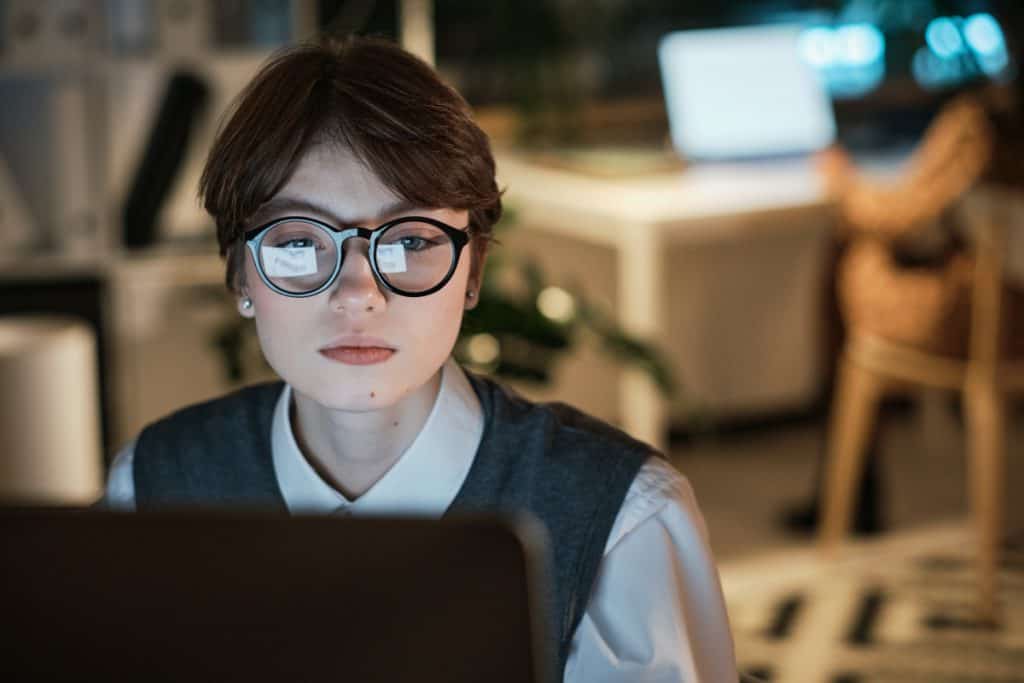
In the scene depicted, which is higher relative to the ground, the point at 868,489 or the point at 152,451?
the point at 152,451

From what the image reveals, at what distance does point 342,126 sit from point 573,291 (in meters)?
1.66

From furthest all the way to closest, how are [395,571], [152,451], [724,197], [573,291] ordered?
[724,197]
[573,291]
[152,451]
[395,571]

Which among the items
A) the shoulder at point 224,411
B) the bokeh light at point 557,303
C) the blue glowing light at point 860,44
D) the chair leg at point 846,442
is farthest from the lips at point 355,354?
the blue glowing light at point 860,44

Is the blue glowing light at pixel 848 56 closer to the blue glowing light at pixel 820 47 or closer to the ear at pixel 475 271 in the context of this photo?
the blue glowing light at pixel 820 47

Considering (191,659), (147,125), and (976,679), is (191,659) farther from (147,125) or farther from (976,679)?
(147,125)

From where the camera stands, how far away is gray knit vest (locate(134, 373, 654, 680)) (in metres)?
1.01

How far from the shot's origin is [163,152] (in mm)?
2867

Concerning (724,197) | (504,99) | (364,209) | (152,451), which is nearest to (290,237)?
(364,209)

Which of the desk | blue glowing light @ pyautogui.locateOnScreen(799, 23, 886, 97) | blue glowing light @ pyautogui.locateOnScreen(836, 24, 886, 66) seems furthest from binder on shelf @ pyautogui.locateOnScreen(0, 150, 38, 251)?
blue glowing light @ pyautogui.locateOnScreen(836, 24, 886, 66)

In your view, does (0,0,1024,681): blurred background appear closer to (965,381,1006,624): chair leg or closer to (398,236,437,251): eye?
(965,381,1006,624): chair leg

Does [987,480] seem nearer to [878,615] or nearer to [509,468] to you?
[878,615]

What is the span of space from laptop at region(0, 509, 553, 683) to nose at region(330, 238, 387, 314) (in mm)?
345

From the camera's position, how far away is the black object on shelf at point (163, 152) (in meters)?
2.85

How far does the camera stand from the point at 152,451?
115cm
